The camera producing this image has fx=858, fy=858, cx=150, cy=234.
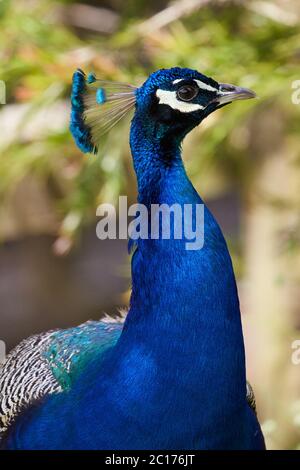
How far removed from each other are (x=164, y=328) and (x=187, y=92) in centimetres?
34

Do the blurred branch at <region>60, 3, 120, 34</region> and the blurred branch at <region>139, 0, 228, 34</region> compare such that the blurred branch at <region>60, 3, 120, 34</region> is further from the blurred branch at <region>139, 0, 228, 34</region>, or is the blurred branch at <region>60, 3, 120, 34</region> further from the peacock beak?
the peacock beak

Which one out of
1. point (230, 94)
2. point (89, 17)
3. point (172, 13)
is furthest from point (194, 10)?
point (89, 17)

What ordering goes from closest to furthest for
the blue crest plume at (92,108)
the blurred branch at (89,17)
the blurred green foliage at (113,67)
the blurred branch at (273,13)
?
1. the blue crest plume at (92,108)
2. the blurred green foliage at (113,67)
3. the blurred branch at (273,13)
4. the blurred branch at (89,17)

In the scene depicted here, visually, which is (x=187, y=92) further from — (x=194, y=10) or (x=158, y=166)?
(x=194, y=10)

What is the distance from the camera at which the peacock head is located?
1.25 m

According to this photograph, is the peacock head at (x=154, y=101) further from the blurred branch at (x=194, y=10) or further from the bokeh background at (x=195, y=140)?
the blurred branch at (x=194, y=10)

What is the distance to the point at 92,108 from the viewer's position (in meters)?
1.31

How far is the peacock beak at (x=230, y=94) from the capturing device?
1277 mm

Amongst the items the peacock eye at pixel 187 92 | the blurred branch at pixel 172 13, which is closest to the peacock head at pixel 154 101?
the peacock eye at pixel 187 92

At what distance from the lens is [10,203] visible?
9.17 ft

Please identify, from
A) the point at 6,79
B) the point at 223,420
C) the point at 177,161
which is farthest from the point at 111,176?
the point at 223,420

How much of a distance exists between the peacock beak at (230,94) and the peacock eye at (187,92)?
40 millimetres

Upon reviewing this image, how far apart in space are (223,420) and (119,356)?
0.58 ft

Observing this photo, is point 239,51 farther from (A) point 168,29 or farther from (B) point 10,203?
(B) point 10,203
